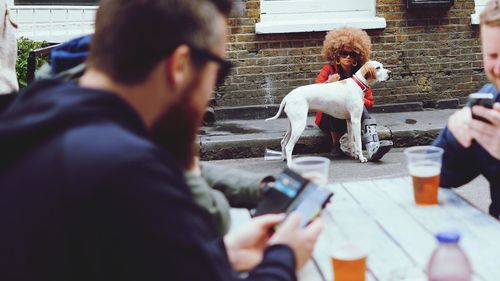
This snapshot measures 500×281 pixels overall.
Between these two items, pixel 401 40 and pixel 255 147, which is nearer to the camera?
pixel 255 147

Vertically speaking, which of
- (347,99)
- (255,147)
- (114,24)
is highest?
(114,24)

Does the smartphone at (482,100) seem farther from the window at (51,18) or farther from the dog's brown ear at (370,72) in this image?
the window at (51,18)

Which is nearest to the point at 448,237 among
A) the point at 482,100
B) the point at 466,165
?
the point at 482,100

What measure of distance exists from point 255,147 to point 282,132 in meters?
0.42

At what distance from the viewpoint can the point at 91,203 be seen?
4.01 ft

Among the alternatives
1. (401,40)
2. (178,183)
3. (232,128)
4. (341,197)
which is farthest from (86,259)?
(401,40)

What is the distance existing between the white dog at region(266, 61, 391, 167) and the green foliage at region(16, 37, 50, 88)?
2.44 m

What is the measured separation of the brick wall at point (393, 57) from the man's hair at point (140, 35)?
22.8 ft

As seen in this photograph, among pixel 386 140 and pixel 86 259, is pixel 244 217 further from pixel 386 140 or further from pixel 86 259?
pixel 386 140

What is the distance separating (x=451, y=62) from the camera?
896cm

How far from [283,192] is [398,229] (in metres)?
0.58

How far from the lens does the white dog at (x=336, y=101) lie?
7023 millimetres

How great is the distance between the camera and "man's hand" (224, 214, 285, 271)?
191 centimetres

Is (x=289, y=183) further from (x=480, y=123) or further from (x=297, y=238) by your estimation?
(x=480, y=123)
